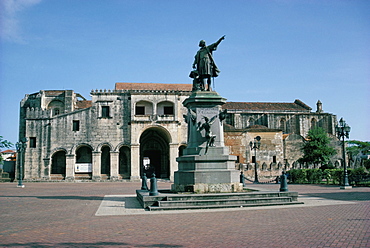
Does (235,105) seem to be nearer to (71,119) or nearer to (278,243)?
(71,119)

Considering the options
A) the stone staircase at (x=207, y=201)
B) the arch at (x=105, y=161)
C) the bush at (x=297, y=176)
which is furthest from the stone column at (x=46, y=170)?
the stone staircase at (x=207, y=201)

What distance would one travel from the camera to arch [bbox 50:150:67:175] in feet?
143

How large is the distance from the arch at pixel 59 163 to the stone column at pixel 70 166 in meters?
2.40

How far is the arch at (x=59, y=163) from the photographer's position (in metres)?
43.7

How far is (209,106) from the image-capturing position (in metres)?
13.7

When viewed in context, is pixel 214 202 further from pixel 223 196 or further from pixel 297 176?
pixel 297 176

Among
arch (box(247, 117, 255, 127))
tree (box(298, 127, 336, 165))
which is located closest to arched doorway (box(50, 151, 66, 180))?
arch (box(247, 117, 255, 127))

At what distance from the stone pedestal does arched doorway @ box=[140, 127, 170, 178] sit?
32567 millimetres

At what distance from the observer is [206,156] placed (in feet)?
41.8

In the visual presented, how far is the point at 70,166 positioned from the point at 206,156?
3272 cm

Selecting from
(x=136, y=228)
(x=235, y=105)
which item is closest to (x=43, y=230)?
(x=136, y=228)

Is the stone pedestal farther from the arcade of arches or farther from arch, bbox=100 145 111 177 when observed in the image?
arch, bbox=100 145 111 177

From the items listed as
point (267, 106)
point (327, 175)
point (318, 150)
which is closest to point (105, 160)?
point (327, 175)

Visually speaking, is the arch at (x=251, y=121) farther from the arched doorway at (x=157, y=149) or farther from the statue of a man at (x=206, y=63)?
the statue of a man at (x=206, y=63)
